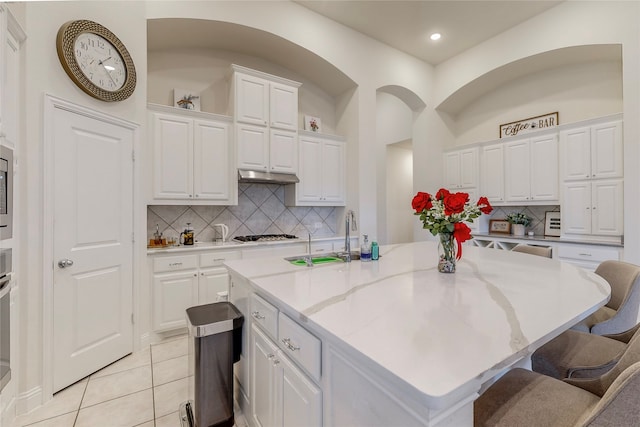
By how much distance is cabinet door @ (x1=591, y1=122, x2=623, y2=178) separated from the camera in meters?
3.26

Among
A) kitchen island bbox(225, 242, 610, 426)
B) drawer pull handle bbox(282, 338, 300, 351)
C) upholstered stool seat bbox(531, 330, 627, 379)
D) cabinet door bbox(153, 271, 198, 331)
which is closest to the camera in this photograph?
kitchen island bbox(225, 242, 610, 426)

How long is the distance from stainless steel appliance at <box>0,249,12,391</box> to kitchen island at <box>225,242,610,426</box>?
1178 millimetres

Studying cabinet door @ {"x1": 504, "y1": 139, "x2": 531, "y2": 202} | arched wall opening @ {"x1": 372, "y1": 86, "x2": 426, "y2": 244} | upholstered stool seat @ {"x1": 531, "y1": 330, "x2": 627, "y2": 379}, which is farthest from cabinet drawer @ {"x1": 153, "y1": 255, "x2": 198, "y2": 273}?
cabinet door @ {"x1": 504, "y1": 139, "x2": 531, "y2": 202}

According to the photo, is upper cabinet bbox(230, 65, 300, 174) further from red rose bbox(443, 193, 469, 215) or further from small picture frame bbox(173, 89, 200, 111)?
red rose bbox(443, 193, 469, 215)

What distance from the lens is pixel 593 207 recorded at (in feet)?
11.4

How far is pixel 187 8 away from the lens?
3.03 meters

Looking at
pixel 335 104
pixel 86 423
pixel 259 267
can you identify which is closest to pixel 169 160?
pixel 259 267

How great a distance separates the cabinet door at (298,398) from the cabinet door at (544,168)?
4.36 m

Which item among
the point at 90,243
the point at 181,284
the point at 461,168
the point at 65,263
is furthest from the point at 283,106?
Result: the point at 461,168

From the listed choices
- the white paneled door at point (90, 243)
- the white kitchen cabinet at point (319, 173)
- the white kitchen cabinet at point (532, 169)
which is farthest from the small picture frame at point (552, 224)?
the white paneled door at point (90, 243)

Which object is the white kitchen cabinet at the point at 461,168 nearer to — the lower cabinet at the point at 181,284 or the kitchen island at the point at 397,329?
the kitchen island at the point at 397,329

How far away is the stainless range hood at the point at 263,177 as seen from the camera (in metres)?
3.42

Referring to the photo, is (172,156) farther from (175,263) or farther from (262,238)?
(262,238)

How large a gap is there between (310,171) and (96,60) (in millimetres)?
2531
